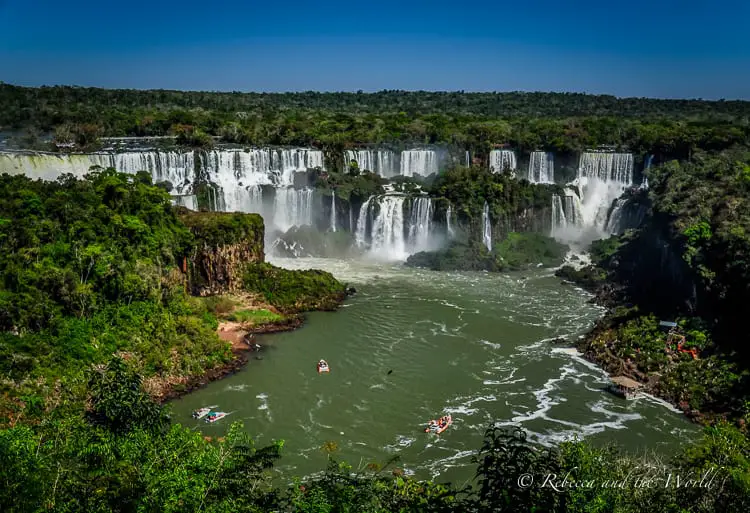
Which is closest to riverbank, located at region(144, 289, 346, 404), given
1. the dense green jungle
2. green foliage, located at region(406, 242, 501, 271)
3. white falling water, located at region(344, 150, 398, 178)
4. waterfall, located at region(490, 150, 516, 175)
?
the dense green jungle

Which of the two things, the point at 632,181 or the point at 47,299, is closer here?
the point at 47,299

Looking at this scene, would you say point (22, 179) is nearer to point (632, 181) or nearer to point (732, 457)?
point (732, 457)

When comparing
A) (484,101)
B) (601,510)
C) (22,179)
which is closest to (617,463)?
(601,510)

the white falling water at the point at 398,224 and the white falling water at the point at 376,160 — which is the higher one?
the white falling water at the point at 376,160

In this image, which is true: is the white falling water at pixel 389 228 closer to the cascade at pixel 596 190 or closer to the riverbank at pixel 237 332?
the riverbank at pixel 237 332

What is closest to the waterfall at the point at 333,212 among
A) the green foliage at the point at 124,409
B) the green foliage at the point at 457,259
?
the green foliage at the point at 457,259

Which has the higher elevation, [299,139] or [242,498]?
[299,139]
